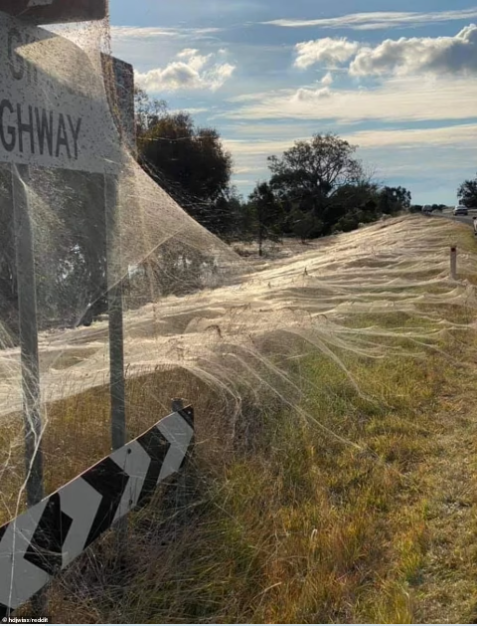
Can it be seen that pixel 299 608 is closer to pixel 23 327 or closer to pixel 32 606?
pixel 32 606

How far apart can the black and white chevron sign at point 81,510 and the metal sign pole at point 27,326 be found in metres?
0.15

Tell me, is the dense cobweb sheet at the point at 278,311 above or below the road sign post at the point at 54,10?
below

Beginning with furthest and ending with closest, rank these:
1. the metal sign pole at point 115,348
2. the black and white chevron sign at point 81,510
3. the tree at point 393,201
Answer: the tree at point 393,201
the metal sign pole at point 115,348
the black and white chevron sign at point 81,510

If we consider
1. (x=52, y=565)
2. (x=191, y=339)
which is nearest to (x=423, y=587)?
(x=52, y=565)

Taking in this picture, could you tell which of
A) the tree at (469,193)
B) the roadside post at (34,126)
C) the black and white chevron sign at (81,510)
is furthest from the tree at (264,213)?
the tree at (469,193)

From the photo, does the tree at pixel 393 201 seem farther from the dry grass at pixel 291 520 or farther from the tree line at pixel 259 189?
the dry grass at pixel 291 520

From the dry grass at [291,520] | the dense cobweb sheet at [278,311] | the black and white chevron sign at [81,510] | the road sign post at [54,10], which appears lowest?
the dry grass at [291,520]

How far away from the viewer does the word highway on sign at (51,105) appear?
2.55 m

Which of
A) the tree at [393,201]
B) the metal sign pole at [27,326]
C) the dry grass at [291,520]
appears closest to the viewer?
the metal sign pole at [27,326]

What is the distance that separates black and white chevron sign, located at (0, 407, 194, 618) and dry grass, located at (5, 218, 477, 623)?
5.1 inches

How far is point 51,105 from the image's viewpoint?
277 cm

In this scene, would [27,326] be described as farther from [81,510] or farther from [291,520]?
[291,520]

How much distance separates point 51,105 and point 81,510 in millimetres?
1739

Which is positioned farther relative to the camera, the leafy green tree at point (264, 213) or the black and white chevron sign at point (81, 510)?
the leafy green tree at point (264, 213)
